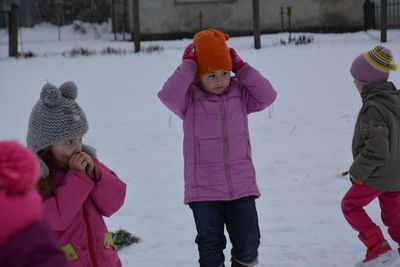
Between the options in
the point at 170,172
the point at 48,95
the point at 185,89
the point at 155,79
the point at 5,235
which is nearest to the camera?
the point at 5,235

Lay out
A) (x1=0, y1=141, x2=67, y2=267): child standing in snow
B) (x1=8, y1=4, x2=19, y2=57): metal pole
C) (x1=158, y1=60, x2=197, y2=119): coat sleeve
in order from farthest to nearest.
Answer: (x1=8, y1=4, x2=19, y2=57): metal pole → (x1=158, y1=60, x2=197, y2=119): coat sleeve → (x1=0, y1=141, x2=67, y2=267): child standing in snow

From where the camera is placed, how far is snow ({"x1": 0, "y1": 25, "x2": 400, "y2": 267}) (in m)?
4.27

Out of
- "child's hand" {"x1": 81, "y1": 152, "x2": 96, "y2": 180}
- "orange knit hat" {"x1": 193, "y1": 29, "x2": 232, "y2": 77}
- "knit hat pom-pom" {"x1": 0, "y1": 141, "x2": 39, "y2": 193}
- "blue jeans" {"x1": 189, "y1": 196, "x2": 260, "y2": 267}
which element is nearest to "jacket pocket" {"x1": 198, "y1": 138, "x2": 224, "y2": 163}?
"blue jeans" {"x1": 189, "y1": 196, "x2": 260, "y2": 267}

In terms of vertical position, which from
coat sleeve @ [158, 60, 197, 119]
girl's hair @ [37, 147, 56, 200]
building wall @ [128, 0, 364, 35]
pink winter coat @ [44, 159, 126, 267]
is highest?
building wall @ [128, 0, 364, 35]

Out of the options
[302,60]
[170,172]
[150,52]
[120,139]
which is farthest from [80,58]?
[170,172]

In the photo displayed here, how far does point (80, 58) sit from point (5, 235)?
13.5 meters

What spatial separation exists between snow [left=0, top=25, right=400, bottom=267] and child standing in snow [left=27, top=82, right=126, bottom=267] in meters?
1.51

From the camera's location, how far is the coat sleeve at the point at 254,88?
11.0ft

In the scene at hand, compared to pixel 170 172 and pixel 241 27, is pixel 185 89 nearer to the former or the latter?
pixel 170 172

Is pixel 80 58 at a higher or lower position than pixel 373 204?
higher

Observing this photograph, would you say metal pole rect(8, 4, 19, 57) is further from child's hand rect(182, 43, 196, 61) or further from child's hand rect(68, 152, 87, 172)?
child's hand rect(68, 152, 87, 172)

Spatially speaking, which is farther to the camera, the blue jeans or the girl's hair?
the blue jeans

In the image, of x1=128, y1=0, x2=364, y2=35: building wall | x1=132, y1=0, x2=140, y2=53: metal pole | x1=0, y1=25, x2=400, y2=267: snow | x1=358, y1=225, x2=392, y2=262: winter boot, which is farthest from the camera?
x1=128, y1=0, x2=364, y2=35: building wall

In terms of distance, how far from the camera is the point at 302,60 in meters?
12.7
